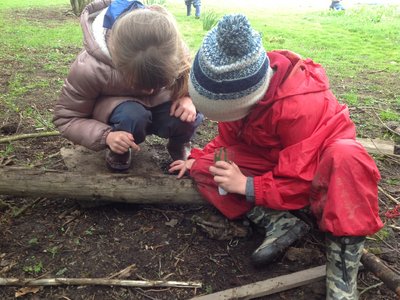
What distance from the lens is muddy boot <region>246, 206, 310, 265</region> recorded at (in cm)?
197

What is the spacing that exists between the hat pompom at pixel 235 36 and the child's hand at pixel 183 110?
792 mm

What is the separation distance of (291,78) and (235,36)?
0.42 metres

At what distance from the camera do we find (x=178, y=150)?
2.80 metres

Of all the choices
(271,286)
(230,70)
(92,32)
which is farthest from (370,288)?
(92,32)

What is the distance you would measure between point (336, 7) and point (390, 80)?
8.44 metres

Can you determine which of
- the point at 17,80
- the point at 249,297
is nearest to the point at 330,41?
the point at 17,80

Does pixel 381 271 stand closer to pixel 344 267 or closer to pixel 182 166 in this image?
pixel 344 267

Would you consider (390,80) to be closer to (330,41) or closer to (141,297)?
(330,41)

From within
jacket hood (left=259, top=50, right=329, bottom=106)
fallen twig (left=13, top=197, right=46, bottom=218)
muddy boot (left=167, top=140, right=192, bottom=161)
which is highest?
jacket hood (left=259, top=50, right=329, bottom=106)

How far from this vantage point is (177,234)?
2236 mm

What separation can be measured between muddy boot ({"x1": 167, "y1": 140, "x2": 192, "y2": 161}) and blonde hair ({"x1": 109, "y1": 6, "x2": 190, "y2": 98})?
68cm

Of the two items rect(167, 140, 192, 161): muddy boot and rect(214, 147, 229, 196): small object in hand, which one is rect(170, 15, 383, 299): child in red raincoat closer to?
rect(214, 147, 229, 196): small object in hand

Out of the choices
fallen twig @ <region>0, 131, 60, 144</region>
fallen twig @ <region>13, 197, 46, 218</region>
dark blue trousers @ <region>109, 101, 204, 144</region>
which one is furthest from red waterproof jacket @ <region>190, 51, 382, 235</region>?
fallen twig @ <region>0, 131, 60, 144</region>

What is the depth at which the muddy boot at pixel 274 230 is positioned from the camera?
197cm
